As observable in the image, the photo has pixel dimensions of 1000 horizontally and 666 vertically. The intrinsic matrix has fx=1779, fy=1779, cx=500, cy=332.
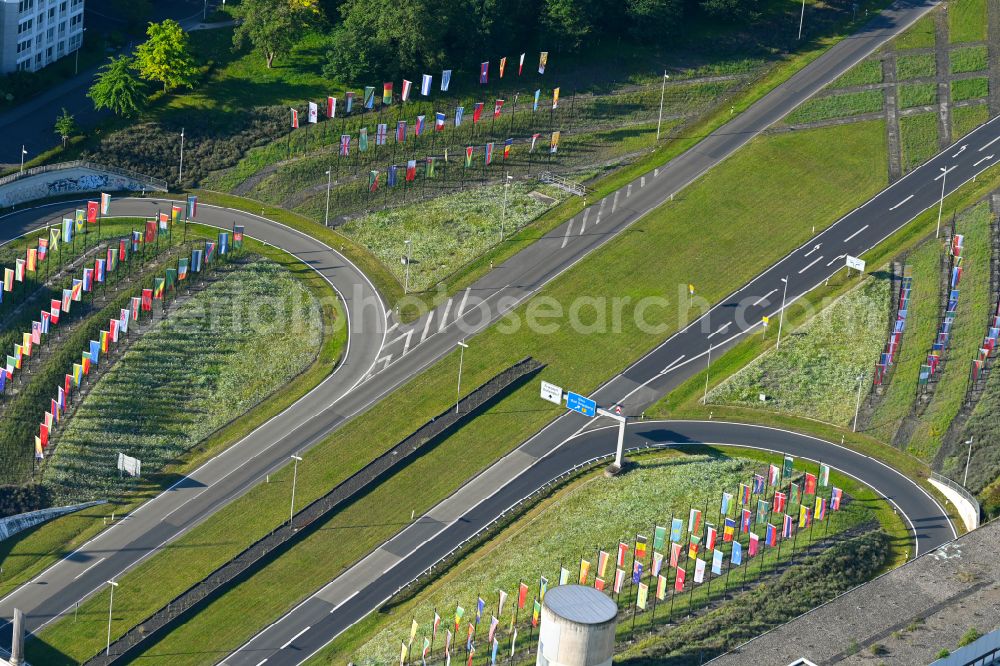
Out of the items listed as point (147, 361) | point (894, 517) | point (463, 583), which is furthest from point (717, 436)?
point (147, 361)

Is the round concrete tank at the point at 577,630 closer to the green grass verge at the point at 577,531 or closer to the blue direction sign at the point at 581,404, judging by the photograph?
the green grass verge at the point at 577,531

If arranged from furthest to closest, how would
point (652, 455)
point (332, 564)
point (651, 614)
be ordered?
1. point (652, 455)
2. point (332, 564)
3. point (651, 614)

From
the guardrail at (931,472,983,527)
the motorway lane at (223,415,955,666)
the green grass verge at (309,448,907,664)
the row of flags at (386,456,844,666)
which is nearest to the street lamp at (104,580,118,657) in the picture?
the motorway lane at (223,415,955,666)

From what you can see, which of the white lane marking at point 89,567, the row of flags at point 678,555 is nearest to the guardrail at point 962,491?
the row of flags at point 678,555

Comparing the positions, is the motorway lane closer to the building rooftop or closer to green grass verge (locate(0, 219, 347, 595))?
the building rooftop

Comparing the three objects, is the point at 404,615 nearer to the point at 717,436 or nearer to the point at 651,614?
the point at 651,614

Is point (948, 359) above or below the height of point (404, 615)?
above

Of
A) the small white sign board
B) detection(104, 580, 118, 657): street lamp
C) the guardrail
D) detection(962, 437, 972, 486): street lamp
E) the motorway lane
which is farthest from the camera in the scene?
the small white sign board
